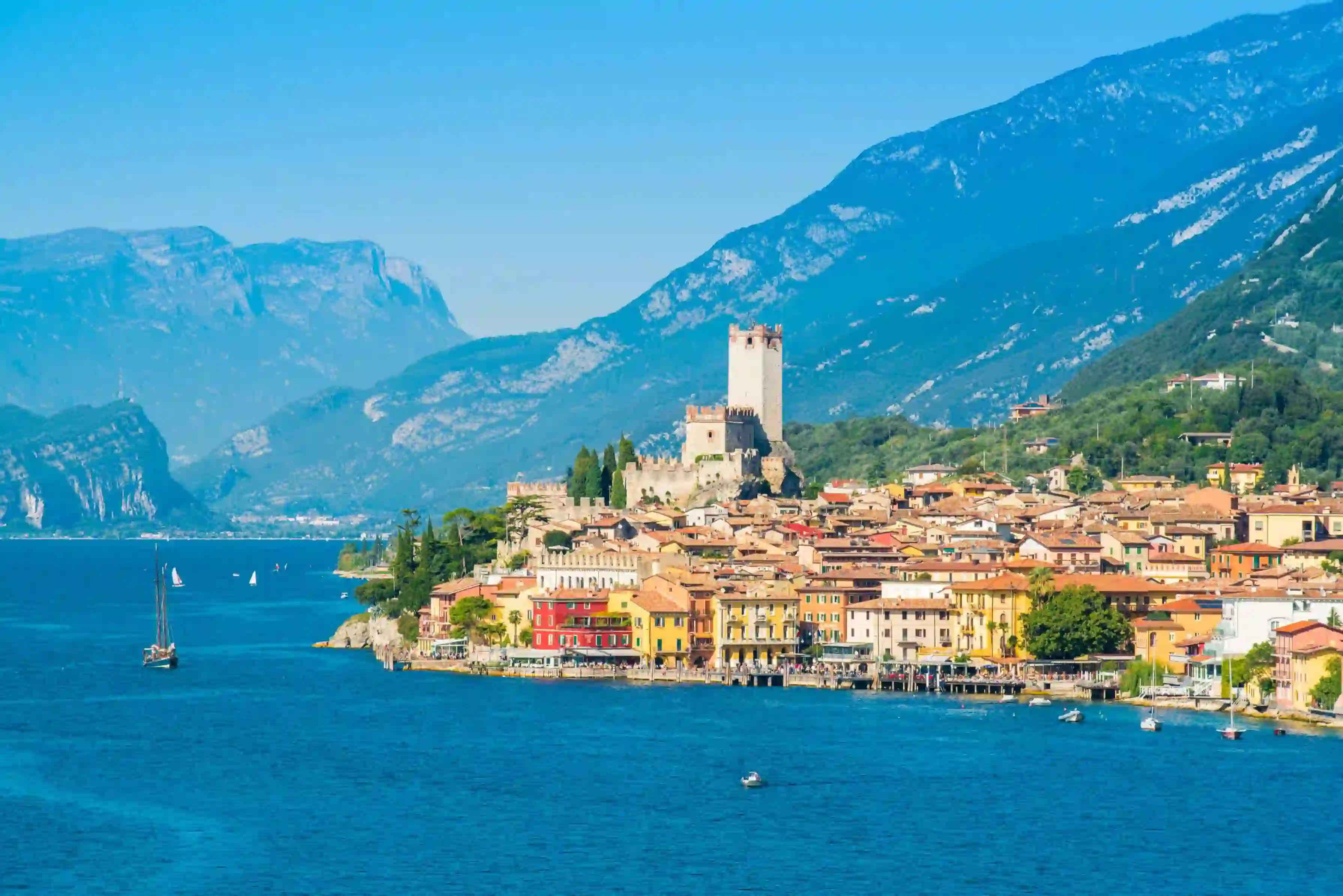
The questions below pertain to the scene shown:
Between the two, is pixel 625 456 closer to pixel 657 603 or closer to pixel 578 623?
pixel 578 623

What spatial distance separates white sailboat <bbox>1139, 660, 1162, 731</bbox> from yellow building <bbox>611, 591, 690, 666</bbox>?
17.7 meters

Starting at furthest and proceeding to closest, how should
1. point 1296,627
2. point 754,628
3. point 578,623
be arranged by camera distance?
point 578,623 → point 754,628 → point 1296,627

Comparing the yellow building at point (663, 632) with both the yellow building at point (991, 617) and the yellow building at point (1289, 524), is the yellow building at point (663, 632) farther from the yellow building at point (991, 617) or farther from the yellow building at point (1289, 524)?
the yellow building at point (1289, 524)

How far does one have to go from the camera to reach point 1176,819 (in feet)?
204

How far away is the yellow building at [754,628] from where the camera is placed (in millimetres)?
94062

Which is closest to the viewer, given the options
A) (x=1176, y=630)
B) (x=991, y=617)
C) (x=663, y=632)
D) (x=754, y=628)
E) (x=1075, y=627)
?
(x=1075, y=627)

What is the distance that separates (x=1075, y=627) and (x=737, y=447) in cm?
4923

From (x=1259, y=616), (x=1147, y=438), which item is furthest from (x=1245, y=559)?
(x=1147, y=438)

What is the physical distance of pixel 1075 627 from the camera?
86812mm

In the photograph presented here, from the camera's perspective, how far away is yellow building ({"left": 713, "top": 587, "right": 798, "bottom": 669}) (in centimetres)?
9406

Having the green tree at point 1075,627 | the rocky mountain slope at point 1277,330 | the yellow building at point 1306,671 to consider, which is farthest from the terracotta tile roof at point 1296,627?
the rocky mountain slope at point 1277,330

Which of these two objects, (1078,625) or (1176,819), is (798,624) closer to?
(1078,625)

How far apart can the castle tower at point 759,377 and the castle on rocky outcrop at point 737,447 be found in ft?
0.09

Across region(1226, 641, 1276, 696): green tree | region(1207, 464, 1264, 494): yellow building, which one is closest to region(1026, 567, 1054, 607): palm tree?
region(1226, 641, 1276, 696): green tree
